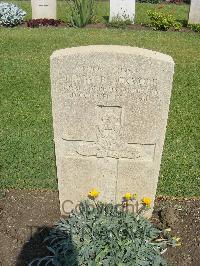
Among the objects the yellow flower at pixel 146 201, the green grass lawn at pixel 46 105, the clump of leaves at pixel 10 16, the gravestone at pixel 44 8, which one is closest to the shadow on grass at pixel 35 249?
the yellow flower at pixel 146 201

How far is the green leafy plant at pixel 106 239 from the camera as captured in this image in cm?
345

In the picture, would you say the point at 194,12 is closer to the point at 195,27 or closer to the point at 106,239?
the point at 195,27

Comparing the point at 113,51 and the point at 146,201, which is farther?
the point at 146,201

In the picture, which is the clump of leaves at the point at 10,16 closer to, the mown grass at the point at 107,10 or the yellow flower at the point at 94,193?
the mown grass at the point at 107,10

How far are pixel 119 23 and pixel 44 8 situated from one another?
2359 millimetres

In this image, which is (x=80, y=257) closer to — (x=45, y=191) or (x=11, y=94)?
(x=45, y=191)

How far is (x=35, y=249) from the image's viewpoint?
3.86 m

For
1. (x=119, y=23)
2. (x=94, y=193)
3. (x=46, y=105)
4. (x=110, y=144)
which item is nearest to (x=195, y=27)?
(x=119, y=23)

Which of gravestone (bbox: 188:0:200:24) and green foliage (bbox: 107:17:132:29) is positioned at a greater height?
gravestone (bbox: 188:0:200:24)

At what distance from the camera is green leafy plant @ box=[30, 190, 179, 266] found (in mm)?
3445

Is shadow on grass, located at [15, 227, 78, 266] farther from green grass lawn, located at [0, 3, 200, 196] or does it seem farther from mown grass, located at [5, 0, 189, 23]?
mown grass, located at [5, 0, 189, 23]

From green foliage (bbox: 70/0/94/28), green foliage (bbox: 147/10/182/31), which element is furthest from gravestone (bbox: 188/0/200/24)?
green foliage (bbox: 70/0/94/28)

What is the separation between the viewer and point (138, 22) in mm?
12742

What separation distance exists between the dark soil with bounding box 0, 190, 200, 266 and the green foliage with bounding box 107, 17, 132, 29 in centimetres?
831
